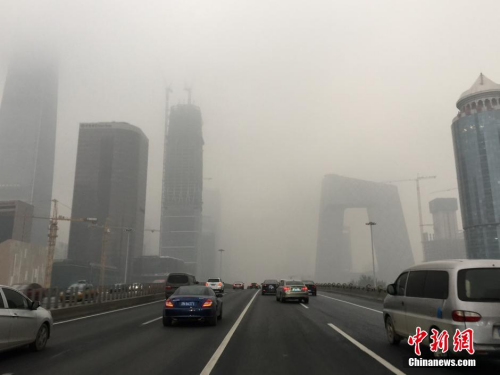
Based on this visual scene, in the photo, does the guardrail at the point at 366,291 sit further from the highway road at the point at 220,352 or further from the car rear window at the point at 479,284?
the car rear window at the point at 479,284

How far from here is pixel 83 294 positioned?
19.5 m

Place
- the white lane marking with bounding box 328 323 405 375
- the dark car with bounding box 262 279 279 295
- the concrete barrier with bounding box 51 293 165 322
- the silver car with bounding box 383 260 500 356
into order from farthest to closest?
1. the dark car with bounding box 262 279 279 295
2. the concrete barrier with bounding box 51 293 165 322
3. the white lane marking with bounding box 328 323 405 375
4. the silver car with bounding box 383 260 500 356

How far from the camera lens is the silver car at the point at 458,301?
6629 mm

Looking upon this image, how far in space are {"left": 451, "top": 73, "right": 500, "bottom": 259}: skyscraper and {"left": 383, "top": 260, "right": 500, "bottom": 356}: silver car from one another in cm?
15767

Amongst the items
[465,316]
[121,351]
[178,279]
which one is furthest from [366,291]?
[465,316]

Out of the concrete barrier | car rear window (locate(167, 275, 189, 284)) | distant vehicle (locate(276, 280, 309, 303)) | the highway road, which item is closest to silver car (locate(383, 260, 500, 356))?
the highway road

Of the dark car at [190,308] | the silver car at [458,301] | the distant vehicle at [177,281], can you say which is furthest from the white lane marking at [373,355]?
the distant vehicle at [177,281]

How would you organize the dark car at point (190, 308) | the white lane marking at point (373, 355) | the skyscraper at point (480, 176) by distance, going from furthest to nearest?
the skyscraper at point (480, 176) → the dark car at point (190, 308) → the white lane marking at point (373, 355)

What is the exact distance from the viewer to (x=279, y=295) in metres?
28.0

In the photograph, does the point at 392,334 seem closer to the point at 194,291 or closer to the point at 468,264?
the point at 468,264

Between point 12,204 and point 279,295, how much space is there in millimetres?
157685

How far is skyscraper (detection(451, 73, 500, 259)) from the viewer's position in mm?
146625

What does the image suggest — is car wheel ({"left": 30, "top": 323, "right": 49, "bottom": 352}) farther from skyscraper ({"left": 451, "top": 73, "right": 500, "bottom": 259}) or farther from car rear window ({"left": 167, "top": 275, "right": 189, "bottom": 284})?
skyscraper ({"left": 451, "top": 73, "right": 500, "bottom": 259})

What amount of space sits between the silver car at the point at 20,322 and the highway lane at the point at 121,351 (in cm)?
32
